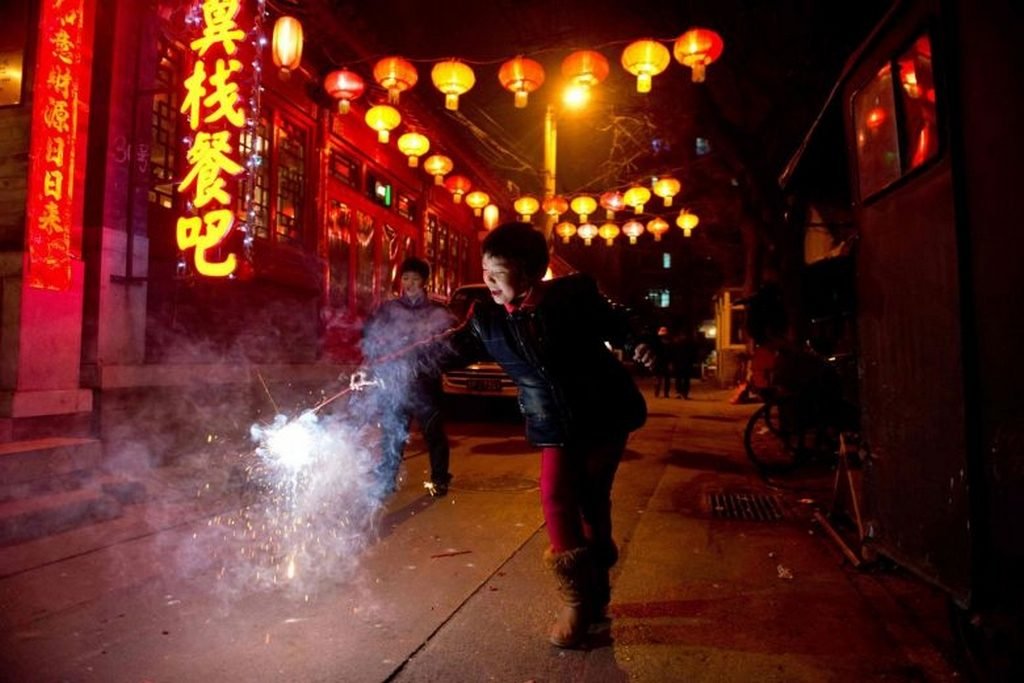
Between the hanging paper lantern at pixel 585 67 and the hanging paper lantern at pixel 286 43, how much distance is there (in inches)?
170

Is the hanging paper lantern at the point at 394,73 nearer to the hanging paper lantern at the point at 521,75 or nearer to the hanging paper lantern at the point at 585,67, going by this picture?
the hanging paper lantern at the point at 521,75

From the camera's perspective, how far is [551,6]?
1427cm

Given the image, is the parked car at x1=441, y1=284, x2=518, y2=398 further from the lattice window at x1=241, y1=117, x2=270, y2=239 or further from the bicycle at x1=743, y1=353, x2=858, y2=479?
the bicycle at x1=743, y1=353, x2=858, y2=479

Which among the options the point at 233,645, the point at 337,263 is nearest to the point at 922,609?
the point at 233,645

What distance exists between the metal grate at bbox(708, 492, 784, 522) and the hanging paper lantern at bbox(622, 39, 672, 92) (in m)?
6.86

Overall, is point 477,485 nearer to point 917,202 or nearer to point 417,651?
point 417,651

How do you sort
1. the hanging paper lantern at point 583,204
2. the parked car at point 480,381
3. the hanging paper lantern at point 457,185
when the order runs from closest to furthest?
the parked car at point 480,381 → the hanging paper lantern at point 457,185 → the hanging paper lantern at point 583,204

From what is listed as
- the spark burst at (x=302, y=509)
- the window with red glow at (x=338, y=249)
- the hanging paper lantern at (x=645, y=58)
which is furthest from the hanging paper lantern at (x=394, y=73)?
the spark burst at (x=302, y=509)

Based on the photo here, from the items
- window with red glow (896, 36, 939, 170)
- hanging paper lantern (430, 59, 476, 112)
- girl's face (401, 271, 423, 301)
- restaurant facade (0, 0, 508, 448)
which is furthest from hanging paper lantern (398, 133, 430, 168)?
window with red glow (896, 36, 939, 170)

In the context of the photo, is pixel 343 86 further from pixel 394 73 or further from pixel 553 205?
pixel 553 205

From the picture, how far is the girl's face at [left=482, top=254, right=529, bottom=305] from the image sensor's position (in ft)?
10.4

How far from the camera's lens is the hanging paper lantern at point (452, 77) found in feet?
33.7

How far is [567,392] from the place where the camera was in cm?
305

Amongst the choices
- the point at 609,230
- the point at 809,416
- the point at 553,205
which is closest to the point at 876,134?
the point at 809,416
